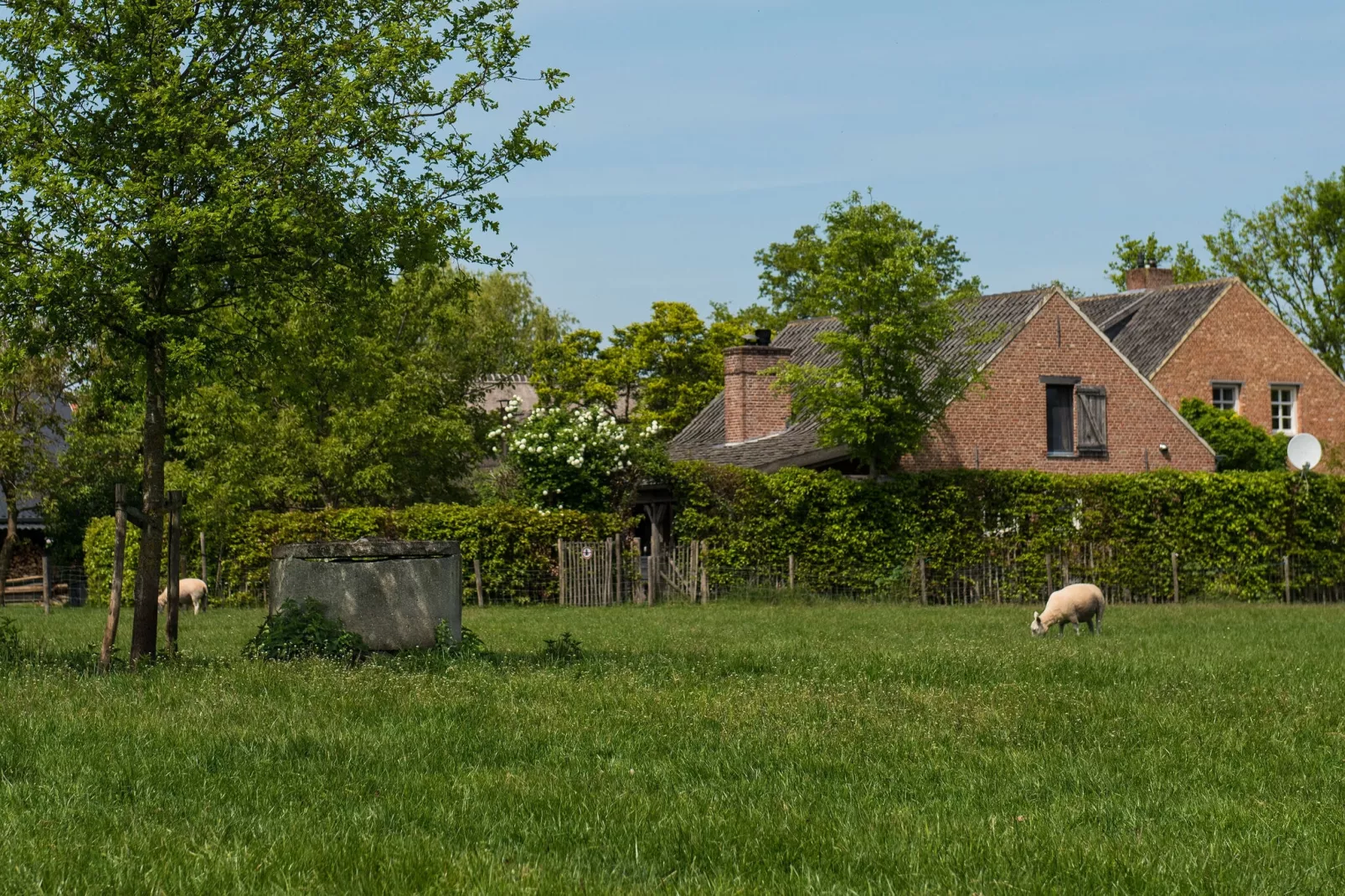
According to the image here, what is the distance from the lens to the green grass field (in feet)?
A: 21.5

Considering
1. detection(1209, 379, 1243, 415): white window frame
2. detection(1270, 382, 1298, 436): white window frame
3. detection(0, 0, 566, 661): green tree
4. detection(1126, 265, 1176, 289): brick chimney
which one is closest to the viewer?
detection(0, 0, 566, 661): green tree

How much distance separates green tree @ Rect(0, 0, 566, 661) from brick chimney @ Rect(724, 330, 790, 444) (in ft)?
96.7

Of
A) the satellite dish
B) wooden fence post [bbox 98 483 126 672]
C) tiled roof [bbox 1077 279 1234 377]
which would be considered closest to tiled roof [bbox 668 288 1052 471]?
the satellite dish

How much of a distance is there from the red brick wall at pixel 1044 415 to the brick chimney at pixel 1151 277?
16391 millimetres

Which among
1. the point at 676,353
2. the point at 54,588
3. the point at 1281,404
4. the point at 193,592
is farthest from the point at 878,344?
the point at 676,353

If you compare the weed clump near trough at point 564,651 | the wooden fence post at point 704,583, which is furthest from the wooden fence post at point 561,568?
the weed clump near trough at point 564,651

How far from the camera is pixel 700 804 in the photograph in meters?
7.99

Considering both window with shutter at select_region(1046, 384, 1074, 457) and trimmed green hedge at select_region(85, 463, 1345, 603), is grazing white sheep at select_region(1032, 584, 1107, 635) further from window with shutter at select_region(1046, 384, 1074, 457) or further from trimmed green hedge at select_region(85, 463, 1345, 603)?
window with shutter at select_region(1046, 384, 1074, 457)

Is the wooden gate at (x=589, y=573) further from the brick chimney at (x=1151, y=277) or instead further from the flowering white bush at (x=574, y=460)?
the brick chimney at (x=1151, y=277)

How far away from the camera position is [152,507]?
15.4 metres

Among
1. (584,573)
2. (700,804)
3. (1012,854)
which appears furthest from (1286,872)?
(584,573)

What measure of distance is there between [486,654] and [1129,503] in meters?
25.3

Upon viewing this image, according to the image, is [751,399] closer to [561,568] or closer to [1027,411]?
[1027,411]

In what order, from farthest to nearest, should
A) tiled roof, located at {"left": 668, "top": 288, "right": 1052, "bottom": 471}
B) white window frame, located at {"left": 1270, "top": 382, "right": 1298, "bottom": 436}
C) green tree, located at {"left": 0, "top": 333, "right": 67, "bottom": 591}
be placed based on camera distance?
white window frame, located at {"left": 1270, "top": 382, "right": 1298, "bottom": 436} → green tree, located at {"left": 0, "top": 333, "right": 67, "bottom": 591} → tiled roof, located at {"left": 668, "top": 288, "right": 1052, "bottom": 471}
